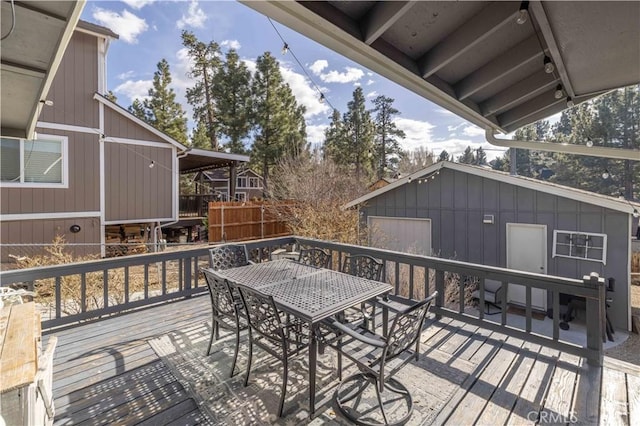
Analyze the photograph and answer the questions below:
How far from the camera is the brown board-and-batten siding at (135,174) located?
8.29 metres

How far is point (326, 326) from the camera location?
2295mm

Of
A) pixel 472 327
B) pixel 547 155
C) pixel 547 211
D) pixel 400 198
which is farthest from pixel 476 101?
pixel 547 155

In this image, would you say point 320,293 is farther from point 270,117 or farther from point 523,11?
point 270,117

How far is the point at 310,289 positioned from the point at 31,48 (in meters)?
2.78

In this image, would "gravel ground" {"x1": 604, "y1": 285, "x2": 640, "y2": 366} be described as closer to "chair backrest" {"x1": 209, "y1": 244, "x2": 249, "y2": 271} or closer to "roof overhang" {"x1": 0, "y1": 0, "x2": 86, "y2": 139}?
"chair backrest" {"x1": 209, "y1": 244, "x2": 249, "y2": 271}

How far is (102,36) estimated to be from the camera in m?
7.68

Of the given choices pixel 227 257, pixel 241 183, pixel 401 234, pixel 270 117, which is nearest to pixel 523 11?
pixel 227 257

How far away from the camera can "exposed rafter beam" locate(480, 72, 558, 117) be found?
255 cm

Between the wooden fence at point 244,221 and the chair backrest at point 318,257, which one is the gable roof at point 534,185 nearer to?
the wooden fence at point 244,221

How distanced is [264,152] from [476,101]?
46.5 ft

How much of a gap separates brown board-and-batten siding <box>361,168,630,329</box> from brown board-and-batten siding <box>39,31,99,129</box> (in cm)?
864

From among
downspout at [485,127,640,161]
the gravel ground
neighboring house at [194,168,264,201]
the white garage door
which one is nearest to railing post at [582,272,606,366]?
downspout at [485,127,640,161]

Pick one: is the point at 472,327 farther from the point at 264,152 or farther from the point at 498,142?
the point at 264,152

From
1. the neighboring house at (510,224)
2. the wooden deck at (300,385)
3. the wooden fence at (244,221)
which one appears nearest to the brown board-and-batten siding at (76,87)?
the wooden fence at (244,221)
